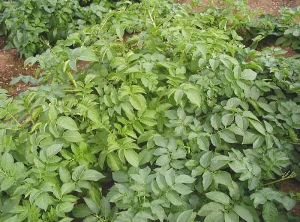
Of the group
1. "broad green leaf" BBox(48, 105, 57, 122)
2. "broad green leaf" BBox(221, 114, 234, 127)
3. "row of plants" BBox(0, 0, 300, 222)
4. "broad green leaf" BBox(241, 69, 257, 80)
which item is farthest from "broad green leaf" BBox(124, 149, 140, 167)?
"broad green leaf" BBox(241, 69, 257, 80)

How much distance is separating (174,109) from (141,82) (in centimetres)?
30

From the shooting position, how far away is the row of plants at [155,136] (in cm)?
183

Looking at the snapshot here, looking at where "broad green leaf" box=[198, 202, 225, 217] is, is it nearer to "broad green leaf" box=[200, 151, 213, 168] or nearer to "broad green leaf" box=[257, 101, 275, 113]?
"broad green leaf" box=[200, 151, 213, 168]

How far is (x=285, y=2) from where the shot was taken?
4.45 m

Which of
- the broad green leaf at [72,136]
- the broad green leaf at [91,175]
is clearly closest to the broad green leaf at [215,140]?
the broad green leaf at [91,175]

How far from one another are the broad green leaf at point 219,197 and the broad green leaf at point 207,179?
0.14 feet

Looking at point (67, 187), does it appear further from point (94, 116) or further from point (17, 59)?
point (17, 59)

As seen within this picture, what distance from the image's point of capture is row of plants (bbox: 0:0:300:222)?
1.83 m

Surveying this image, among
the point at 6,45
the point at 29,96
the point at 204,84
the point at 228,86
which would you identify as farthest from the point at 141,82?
the point at 6,45

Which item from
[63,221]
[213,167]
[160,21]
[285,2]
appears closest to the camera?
[63,221]

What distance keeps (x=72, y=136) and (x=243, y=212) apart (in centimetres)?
108

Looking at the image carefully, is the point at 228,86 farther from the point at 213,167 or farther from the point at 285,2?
the point at 285,2

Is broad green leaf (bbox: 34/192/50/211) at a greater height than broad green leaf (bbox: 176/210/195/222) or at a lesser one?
lesser

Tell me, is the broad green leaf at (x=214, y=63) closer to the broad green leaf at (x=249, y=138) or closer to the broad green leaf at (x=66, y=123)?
the broad green leaf at (x=249, y=138)
